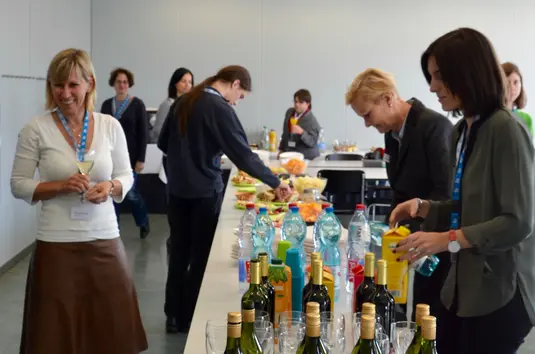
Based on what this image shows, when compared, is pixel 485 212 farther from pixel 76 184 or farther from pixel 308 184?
pixel 308 184

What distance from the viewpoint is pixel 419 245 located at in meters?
1.83

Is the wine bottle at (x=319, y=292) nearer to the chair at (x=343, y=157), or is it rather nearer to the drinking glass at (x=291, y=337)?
the drinking glass at (x=291, y=337)

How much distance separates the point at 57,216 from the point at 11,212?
9.83 feet

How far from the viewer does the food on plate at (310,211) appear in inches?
129

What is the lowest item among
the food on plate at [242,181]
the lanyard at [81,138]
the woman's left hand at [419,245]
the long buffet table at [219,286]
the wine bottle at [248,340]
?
the long buffet table at [219,286]

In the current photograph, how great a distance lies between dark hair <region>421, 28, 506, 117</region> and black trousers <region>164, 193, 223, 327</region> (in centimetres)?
216

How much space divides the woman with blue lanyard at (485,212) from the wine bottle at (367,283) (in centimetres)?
22

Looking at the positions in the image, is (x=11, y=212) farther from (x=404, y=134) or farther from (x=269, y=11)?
(x=269, y=11)

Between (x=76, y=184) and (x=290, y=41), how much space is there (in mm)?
6819

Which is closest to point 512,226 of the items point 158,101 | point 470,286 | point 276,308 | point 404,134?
point 470,286

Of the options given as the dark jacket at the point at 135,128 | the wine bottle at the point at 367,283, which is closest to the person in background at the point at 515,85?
the wine bottle at the point at 367,283

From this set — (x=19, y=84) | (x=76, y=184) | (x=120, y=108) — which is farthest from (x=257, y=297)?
(x=120, y=108)

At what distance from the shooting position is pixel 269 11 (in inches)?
351

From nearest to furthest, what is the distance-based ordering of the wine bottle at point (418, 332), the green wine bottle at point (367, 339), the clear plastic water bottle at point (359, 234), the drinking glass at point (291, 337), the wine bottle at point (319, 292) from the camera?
the green wine bottle at point (367, 339)
the wine bottle at point (418, 332)
the drinking glass at point (291, 337)
the wine bottle at point (319, 292)
the clear plastic water bottle at point (359, 234)
